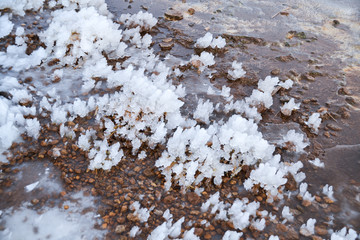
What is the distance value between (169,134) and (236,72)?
2.45 m

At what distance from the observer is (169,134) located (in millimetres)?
4363

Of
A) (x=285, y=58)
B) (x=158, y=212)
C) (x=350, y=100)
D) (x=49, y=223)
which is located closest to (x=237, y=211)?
(x=158, y=212)

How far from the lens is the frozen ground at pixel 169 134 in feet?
10.7

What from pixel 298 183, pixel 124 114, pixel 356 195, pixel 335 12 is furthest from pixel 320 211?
pixel 335 12

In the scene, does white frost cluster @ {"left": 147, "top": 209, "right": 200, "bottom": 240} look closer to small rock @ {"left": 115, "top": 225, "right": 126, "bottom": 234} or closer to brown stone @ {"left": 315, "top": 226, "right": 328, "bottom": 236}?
small rock @ {"left": 115, "top": 225, "right": 126, "bottom": 234}

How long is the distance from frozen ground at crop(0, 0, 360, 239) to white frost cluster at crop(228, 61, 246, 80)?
0.07 feet

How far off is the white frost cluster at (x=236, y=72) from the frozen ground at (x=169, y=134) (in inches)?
0.9

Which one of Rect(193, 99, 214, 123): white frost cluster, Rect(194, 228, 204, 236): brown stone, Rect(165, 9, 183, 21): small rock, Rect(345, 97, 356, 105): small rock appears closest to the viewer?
Rect(194, 228, 204, 236): brown stone

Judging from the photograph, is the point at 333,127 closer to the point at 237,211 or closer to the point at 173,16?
the point at 237,211

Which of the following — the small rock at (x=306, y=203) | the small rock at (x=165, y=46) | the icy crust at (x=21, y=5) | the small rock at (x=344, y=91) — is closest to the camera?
the small rock at (x=306, y=203)

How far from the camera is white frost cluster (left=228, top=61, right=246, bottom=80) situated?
5.83m

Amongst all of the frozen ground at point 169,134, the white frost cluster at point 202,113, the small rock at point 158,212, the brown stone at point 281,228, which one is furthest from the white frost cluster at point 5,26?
the brown stone at point 281,228

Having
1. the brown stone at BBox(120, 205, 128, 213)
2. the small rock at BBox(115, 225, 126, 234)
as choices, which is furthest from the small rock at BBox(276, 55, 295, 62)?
the small rock at BBox(115, 225, 126, 234)

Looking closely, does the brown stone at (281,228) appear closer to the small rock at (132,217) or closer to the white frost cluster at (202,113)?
the small rock at (132,217)
